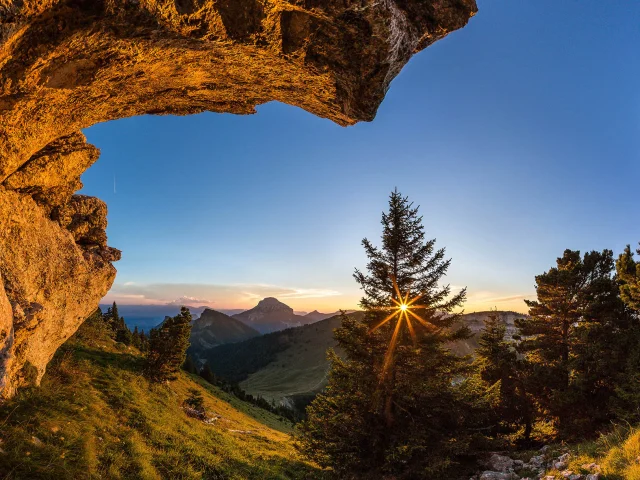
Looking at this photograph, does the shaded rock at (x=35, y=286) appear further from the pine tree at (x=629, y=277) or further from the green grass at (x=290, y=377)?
the green grass at (x=290, y=377)

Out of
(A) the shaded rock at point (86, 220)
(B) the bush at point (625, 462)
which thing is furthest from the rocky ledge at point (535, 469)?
(A) the shaded rock at point (86, 220)

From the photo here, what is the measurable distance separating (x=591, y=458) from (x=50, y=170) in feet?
66.9

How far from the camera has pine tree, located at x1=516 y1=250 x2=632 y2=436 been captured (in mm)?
16281

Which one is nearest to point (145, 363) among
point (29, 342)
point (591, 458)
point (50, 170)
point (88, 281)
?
point (88, 281)

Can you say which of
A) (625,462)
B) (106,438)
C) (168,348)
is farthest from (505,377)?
(168,348)

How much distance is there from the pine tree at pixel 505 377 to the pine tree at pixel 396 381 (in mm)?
5971

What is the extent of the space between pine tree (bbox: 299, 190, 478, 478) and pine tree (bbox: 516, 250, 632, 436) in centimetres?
875

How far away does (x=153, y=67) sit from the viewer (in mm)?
6922

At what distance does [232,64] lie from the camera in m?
7.26

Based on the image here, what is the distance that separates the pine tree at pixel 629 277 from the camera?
15427mm

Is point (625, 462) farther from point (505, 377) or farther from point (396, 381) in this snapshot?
point (505, 377)

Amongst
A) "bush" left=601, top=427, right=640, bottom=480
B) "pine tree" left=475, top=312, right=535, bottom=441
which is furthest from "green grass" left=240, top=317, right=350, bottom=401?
"bush" left=601, top=427, right=640, bottom=480

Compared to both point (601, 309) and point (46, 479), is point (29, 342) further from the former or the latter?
point (601, 309)

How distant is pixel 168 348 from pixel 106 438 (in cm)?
1563
